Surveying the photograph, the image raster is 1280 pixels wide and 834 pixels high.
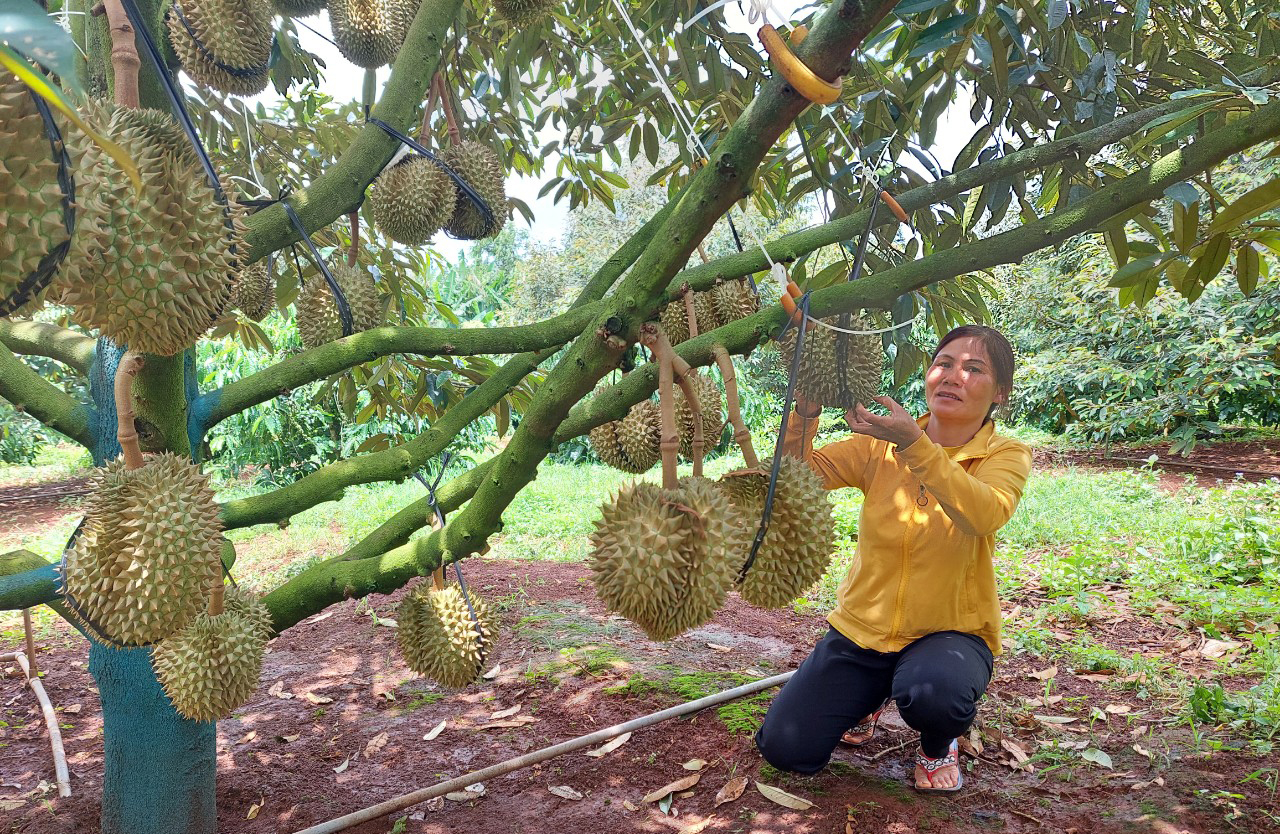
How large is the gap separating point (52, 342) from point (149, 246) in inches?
55.7

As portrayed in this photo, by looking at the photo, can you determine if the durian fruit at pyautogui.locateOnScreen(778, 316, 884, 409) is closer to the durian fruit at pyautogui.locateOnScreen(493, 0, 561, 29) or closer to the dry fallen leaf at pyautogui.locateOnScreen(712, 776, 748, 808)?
the durian fruit at pyautogui.locateOnScreen(493, 0, 561, 29)

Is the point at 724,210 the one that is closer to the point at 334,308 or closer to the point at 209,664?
the point at 209,664

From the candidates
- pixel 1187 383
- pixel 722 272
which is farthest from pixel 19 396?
pixel 1187 383

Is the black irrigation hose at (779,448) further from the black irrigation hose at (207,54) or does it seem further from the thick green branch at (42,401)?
the thick green branch at (42,401)

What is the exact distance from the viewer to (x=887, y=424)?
→ 1.45 metres

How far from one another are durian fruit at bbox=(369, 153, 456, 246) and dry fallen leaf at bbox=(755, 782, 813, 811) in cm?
166

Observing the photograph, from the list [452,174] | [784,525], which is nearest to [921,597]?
[784,525]

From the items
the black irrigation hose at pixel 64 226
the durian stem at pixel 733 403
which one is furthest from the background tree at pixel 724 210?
the black irrigation hose at pixel 64 226

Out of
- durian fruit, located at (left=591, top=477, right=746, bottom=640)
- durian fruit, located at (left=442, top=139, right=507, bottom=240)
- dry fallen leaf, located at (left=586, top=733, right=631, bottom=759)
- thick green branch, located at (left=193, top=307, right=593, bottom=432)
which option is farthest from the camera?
dry fallen leaf, located at (left=586, top=733, right=631, bottom=759)

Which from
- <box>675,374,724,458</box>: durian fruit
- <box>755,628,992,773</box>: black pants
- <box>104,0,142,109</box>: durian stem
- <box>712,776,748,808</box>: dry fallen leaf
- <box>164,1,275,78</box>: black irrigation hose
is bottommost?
<box>712,776,748,808</box>: dry fallen leaf

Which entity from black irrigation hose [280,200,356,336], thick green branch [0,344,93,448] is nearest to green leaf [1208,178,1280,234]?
black irrigation hose [280,200,356,336]

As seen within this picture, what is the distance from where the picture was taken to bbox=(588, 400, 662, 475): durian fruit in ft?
5.56

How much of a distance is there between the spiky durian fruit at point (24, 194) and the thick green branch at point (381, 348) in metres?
0.92

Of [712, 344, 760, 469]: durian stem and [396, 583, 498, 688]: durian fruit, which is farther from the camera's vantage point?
[396, 583, 498, 688]: durian fruit
